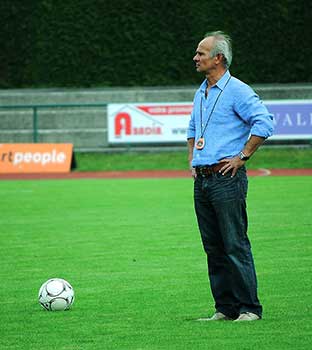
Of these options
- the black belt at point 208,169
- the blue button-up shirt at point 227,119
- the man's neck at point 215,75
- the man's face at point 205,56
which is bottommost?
the black belt at point 208,169

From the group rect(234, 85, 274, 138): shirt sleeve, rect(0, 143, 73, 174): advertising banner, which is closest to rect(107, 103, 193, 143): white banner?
rect(0, 143, 73, 174): advertising banner

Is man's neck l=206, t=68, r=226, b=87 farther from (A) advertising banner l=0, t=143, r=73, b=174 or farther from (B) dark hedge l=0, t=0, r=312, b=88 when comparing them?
(B) dark hedge l=0, t=0, r=312, b=88

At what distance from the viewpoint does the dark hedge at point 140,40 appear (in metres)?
35.2

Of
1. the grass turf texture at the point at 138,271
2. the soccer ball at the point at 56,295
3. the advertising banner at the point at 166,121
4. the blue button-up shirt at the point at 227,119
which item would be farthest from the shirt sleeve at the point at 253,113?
the advertising banner at the point at 166,121

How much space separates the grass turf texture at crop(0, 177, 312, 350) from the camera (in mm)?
7875

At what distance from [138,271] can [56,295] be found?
2.64 m

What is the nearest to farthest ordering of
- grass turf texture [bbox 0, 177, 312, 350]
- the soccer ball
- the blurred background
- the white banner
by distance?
1. grass turf texture [bbox 0, 177, 312, 350]
2. the soccer ball
3. the white banner
4. the blurred background

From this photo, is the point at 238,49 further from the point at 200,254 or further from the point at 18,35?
the point at 200,254

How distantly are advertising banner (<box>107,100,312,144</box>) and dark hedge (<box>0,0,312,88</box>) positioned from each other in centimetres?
524

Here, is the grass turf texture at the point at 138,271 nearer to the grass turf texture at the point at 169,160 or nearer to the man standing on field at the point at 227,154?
the man standing on field at the point at 227,154

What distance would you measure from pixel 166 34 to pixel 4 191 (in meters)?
13.4

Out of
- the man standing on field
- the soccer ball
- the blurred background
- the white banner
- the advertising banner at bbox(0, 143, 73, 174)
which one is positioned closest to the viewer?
the man standing on field

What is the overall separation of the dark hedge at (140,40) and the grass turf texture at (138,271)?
44.6 feet

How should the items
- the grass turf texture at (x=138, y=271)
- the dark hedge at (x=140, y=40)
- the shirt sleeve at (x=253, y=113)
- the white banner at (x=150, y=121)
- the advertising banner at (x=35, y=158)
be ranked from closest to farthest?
the grass turf texture at (x=138, y=271)
the shirt sleeve at (x=253, y=113)
the advertising banner at (x=35, y=158)
the white banner at (x=150, y=121)
the dark hedge at (x=140, y=40)
